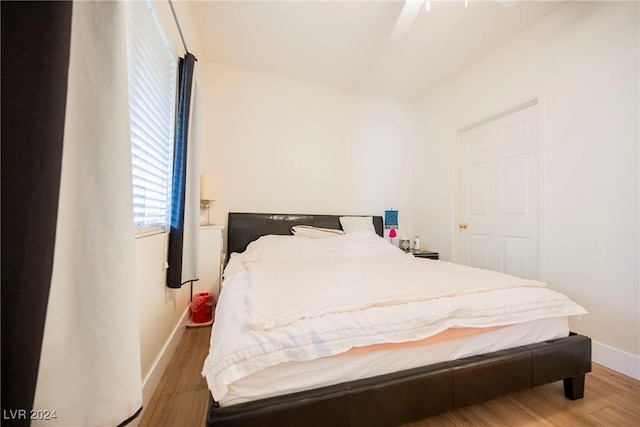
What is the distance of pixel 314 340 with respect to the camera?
0.93 metres

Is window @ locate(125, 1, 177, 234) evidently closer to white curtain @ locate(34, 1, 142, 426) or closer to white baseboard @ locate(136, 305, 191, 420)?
white curtain @ locate(34, 1, 142, 426)

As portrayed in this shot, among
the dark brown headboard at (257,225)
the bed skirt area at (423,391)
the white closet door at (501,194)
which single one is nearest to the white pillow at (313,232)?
the dark brown headboard at (257,225)

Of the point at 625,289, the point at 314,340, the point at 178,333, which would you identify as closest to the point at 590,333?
the point at 625,289

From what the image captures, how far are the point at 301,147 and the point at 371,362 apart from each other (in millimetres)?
2605

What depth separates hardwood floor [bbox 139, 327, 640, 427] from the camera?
47.7 inches

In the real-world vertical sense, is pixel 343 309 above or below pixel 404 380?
above

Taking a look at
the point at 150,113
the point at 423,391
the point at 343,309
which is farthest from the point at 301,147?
the point at 423,391

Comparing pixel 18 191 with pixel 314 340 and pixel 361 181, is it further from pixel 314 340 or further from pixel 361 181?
pixel 361 181

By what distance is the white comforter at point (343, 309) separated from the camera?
0.88 m

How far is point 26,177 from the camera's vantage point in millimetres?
538

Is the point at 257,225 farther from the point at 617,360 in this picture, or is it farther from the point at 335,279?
the point at 617,360

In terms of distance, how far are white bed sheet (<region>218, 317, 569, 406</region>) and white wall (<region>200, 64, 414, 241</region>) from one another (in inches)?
87.0

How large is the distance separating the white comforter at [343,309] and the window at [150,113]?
26.3 inches

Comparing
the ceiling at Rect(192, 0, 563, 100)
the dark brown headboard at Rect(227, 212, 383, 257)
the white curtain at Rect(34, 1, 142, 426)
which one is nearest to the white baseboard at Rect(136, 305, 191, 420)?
the white curtain at Rect(34, 1, 142, 426)
